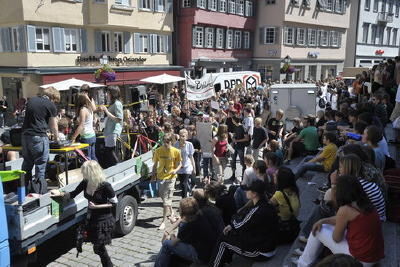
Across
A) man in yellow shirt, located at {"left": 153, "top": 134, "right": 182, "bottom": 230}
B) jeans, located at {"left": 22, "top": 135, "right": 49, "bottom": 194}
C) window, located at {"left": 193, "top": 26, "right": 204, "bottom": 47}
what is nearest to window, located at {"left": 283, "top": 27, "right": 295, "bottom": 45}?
window, located at {"left": 193, "top": 26, "right": 204, "bottom": 47}

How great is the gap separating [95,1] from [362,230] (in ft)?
81.7

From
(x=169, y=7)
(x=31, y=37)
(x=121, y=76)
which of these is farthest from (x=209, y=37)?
(x=31, y=37)

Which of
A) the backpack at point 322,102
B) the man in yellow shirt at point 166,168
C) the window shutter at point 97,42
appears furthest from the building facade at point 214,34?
A: the man in yellow shirt at point 166,168

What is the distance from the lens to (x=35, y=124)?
245 inches

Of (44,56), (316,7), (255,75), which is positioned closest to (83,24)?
(44,56)

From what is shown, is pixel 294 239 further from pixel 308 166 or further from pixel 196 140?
pixel 196 140

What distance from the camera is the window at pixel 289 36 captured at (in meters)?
39.7

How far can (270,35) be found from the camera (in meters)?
39.5

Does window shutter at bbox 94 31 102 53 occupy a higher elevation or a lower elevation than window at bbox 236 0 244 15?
lower

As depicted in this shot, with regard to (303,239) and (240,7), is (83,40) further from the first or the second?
(303,239)

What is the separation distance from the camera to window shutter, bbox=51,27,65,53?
23.7m

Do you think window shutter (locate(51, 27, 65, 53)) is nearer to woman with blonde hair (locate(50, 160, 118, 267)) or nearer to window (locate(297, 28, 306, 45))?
woman with blonde hair (locate(50, 160, 118, 267))

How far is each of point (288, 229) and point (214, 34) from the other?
3112cm

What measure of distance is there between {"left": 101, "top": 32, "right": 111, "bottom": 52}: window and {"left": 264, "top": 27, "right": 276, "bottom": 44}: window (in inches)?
709
